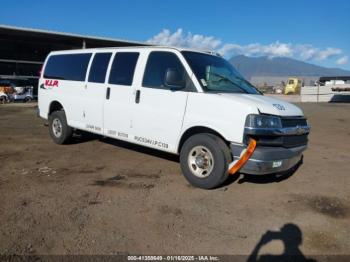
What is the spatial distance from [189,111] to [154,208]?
1.70m

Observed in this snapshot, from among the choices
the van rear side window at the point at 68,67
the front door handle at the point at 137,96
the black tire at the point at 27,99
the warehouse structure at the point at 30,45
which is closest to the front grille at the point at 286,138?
the front door handle at the point at 137,96

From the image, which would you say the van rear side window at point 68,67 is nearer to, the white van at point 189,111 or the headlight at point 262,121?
the white van at point 189,111

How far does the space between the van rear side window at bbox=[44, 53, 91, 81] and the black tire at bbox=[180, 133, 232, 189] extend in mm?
3333

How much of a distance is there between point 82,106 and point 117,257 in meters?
4.86

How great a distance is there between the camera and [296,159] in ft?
19.3

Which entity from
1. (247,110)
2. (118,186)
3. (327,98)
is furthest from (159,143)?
(327,98)

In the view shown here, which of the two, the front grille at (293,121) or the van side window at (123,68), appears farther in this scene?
the van side window at (123,68)

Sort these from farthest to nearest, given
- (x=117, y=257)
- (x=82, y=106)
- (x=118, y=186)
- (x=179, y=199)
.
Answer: (x=82, y=106) → (x=118, y=186) → (x=179, y=199) → (x=117, y=257)

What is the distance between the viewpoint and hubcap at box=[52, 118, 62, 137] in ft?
28.8

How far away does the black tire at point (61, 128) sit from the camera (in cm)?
857

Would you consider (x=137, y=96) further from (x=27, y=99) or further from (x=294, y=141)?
(x=27, y=99)

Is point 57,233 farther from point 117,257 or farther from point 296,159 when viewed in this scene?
point 296,159

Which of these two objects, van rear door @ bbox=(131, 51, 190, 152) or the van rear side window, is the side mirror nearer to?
van rear door @ bbox=(131, 51, 190, 152)

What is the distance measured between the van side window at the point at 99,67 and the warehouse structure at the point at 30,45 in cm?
3547
